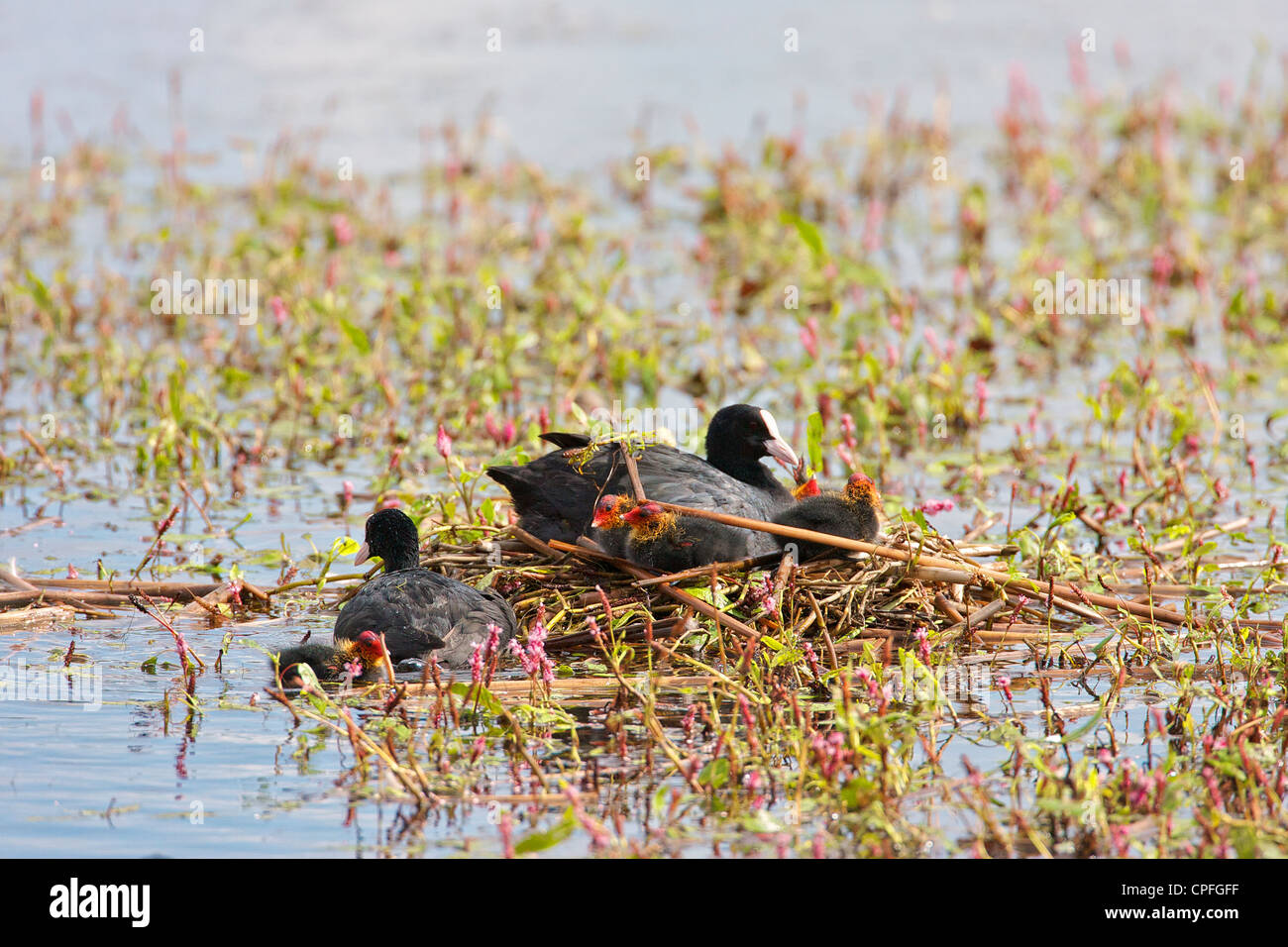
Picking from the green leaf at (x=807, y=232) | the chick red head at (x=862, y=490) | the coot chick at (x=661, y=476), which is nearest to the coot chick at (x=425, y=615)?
the coot chick at (x=661, y=476)

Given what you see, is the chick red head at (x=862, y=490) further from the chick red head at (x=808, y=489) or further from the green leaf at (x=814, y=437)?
the green leaf at (x=814, y=437)

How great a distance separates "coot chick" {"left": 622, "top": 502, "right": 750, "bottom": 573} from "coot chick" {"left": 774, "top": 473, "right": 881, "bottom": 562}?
0.76 feet

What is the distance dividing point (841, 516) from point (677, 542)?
2.01 feet

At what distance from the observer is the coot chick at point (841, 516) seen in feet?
23.1

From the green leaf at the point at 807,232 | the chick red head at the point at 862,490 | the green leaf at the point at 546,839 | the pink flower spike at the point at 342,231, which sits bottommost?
the green leaf at the point at 546,839

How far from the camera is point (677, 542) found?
23.0 ft

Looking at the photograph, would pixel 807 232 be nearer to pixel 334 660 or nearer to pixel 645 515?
pixel 645 515

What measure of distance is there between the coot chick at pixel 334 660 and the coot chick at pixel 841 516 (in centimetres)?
169

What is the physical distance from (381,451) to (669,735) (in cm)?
433

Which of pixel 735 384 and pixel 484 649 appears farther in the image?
pixel 735 384

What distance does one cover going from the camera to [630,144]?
16812mm

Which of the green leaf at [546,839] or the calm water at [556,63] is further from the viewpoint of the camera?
the calm water at [556,63]

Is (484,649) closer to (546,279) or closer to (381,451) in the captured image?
(381,451)
